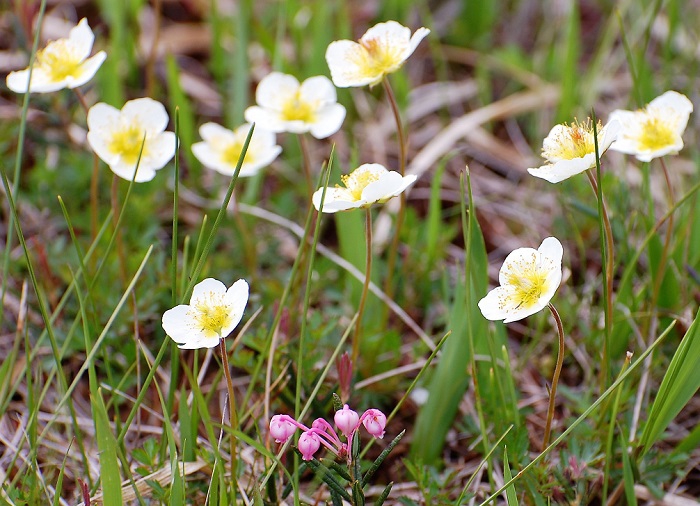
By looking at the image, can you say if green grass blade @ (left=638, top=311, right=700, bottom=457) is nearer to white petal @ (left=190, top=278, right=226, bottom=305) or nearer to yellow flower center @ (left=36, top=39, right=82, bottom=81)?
white petal @ (left=190, top=278, right=226, bottom=305)

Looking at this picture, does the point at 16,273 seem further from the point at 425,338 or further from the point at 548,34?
the point at 548,34

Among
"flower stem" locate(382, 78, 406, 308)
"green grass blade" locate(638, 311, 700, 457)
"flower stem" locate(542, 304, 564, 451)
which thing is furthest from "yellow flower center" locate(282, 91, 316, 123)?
"green grass blade" locate(638, 311, 700, 457)

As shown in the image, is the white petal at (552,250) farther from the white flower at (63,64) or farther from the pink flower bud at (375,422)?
the white flower at (63,64)

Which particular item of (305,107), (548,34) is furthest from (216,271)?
(548,34)

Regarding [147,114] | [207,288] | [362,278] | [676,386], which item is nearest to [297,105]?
[147,114]

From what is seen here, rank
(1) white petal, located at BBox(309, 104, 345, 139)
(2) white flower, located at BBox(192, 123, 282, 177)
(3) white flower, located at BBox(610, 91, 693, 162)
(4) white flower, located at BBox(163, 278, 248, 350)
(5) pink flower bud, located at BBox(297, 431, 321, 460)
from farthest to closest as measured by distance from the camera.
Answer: (2) white flower, located at BBox(192, 123, 282, 177), (1) white petal, located at BBox(309, 104, 345, 139), (3) white flower, located at BBox(610, 91, 693, 162), (4) white flower, located at BBox(163, 278, 248, 350), (5) pink flower bud, located at BBox(297, 431, 321, 460)

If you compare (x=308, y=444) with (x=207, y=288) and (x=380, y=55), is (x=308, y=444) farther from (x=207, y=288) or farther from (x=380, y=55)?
(x=380, y=55)
